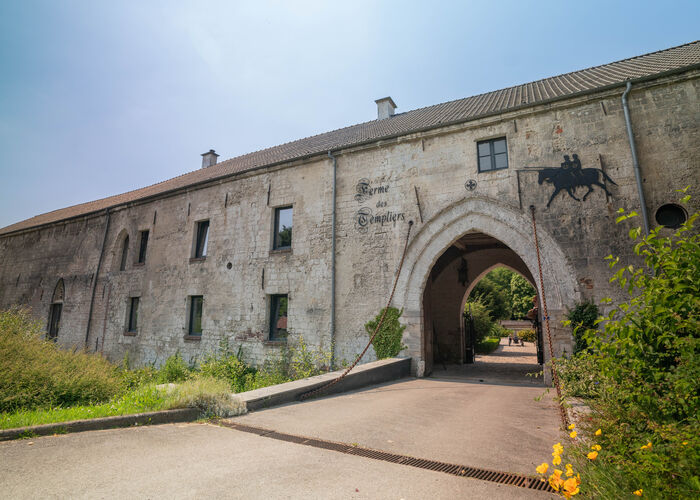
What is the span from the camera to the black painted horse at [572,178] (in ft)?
25.8

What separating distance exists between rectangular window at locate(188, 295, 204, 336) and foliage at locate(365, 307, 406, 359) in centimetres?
717

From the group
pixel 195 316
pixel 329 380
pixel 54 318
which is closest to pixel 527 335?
pixel 195 316

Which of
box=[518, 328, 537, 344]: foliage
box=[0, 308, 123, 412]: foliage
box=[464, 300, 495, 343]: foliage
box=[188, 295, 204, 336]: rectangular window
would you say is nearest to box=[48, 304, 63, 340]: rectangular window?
box=[188, 295, 204, 336]: rectangular window

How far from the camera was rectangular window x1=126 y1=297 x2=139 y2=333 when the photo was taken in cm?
1536

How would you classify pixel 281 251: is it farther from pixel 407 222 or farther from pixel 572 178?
pixel 572 178

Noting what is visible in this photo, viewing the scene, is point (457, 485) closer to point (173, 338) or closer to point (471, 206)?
point (471, 206)

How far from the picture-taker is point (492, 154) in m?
9.20

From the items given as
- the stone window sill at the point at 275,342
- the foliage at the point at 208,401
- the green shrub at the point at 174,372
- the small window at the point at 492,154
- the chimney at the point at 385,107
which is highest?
the chimney at the point at 385,107

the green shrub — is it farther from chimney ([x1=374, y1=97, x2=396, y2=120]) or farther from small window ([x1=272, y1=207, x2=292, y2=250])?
chimney ([x1=374, y1=97, x2=396, y2=120])

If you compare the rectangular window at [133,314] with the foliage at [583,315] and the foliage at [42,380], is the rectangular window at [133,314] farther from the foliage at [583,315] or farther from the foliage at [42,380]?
the foliage at [583,315]

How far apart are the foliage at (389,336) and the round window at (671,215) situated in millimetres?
5766

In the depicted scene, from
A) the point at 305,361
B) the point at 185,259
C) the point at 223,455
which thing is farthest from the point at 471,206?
the point at 185,259

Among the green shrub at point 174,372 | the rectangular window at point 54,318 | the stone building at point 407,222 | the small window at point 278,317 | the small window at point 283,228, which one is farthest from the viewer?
the rectangular window at point 54,318

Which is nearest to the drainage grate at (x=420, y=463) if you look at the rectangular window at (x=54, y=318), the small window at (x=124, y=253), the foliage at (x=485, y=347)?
the small window at (x=124, y=253)
